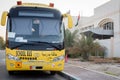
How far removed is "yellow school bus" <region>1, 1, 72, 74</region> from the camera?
15195 mm

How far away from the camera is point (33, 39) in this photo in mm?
15344

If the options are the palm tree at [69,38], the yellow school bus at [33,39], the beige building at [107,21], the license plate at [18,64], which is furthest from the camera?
the beige building at [107,21]

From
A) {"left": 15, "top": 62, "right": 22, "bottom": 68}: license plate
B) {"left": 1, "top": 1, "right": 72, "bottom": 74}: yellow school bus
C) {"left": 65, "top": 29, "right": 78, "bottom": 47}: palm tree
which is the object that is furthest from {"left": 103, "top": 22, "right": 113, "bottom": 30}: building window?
{"left": 15, "top": 62, "right": 22, "bottom": 68}: license plate

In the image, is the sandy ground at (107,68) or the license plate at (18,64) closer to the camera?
the license plate at (18,64)

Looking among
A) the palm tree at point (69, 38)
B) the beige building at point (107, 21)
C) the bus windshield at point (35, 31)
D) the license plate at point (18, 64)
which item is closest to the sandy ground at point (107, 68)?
the bus windshield at point (35, 31)

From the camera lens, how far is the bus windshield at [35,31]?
15.3m

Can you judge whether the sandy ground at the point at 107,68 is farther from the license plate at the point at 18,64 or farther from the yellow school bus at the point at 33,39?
the license plate at the point at 18,64

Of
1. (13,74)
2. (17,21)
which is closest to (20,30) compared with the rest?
(17,21)

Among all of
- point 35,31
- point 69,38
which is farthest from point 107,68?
point 69,38

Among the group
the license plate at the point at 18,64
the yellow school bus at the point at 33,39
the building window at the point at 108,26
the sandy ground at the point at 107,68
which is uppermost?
the building window at the point at 108,26

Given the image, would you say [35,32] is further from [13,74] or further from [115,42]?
[115,42]

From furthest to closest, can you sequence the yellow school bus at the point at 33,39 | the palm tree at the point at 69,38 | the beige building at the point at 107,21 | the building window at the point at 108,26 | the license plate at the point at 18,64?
1. the building window at the point at 108,26
2. the beige building at the point at 107,21
3. the palm tree at the point at 69,38
4. the yellow school bus at the point at 33,39
5. the license plate at the point at 18,64

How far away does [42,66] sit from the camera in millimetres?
15398

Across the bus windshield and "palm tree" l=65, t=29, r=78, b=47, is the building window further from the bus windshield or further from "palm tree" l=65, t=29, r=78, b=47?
the bus windshield
